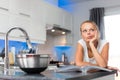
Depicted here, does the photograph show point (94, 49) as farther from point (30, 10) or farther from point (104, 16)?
point (104, 16)

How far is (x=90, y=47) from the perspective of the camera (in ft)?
6.52

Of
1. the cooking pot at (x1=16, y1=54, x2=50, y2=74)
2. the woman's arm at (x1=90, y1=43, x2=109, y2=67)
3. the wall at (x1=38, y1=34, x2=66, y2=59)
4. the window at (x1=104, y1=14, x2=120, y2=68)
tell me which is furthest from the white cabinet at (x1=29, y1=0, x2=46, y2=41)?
the cooking pot at (x1=16, y1=54, x2=50, y2=74)


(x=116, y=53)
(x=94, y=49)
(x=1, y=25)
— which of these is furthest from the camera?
(x=116, y=53)

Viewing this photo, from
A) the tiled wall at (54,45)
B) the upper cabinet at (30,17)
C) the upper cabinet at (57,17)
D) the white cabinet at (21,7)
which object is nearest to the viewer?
the upper cabinet at (30,17)

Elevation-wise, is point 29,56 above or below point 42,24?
below

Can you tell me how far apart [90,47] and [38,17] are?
2.23m

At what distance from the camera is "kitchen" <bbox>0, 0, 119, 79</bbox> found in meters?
3.34

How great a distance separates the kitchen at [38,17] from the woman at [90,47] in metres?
1.61

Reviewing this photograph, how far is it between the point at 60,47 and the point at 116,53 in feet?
4.27

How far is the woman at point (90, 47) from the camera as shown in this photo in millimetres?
1910

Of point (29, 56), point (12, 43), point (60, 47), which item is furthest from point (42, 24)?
point (29, 56)

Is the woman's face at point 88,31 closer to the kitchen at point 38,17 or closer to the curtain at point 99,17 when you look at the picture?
the kitchen at point 38,17

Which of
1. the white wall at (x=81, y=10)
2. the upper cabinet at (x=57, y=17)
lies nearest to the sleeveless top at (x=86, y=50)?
the upper cabinet at (x=57, y=17)

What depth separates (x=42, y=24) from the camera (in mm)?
4109
